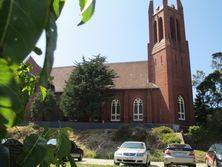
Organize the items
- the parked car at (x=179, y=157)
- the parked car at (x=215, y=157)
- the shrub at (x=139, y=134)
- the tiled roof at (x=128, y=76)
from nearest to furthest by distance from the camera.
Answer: the parked car at (x=215, y=157)
the parked car at (x=179, y=157)
the shrub at (x=139, y=134)
the tiled roof at (x=128, y=76)

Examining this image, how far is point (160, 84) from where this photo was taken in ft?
146

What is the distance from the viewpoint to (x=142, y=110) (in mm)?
45156

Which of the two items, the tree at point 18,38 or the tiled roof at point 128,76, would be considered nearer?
the tree at point 18,38

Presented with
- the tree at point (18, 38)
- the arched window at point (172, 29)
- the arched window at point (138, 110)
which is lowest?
the tree at point (18, 38)

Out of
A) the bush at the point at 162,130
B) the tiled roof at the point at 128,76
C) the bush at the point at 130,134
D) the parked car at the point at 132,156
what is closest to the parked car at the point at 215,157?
the parked car at the point at 132,156

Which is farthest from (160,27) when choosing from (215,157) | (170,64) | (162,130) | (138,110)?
(215,157)

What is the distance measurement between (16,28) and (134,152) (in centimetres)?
1971

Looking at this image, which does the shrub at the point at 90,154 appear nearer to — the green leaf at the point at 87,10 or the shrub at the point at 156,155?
the shrub at the point at 156,155

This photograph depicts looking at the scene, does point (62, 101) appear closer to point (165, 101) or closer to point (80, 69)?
point (80, 69)

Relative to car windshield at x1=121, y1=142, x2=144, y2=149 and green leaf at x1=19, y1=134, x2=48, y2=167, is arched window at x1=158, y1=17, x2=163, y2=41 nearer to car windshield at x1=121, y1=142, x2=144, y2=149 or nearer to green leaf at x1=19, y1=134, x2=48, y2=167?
car windshield at x1=121, y1=142, x2=144, y2=149

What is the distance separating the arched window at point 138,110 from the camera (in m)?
45.0

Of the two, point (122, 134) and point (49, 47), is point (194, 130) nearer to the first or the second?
point (122, 134)

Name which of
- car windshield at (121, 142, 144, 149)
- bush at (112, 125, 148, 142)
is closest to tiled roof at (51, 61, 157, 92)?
bush at (112, 125, 148, 142)

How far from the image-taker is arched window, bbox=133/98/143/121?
45.0 meters
